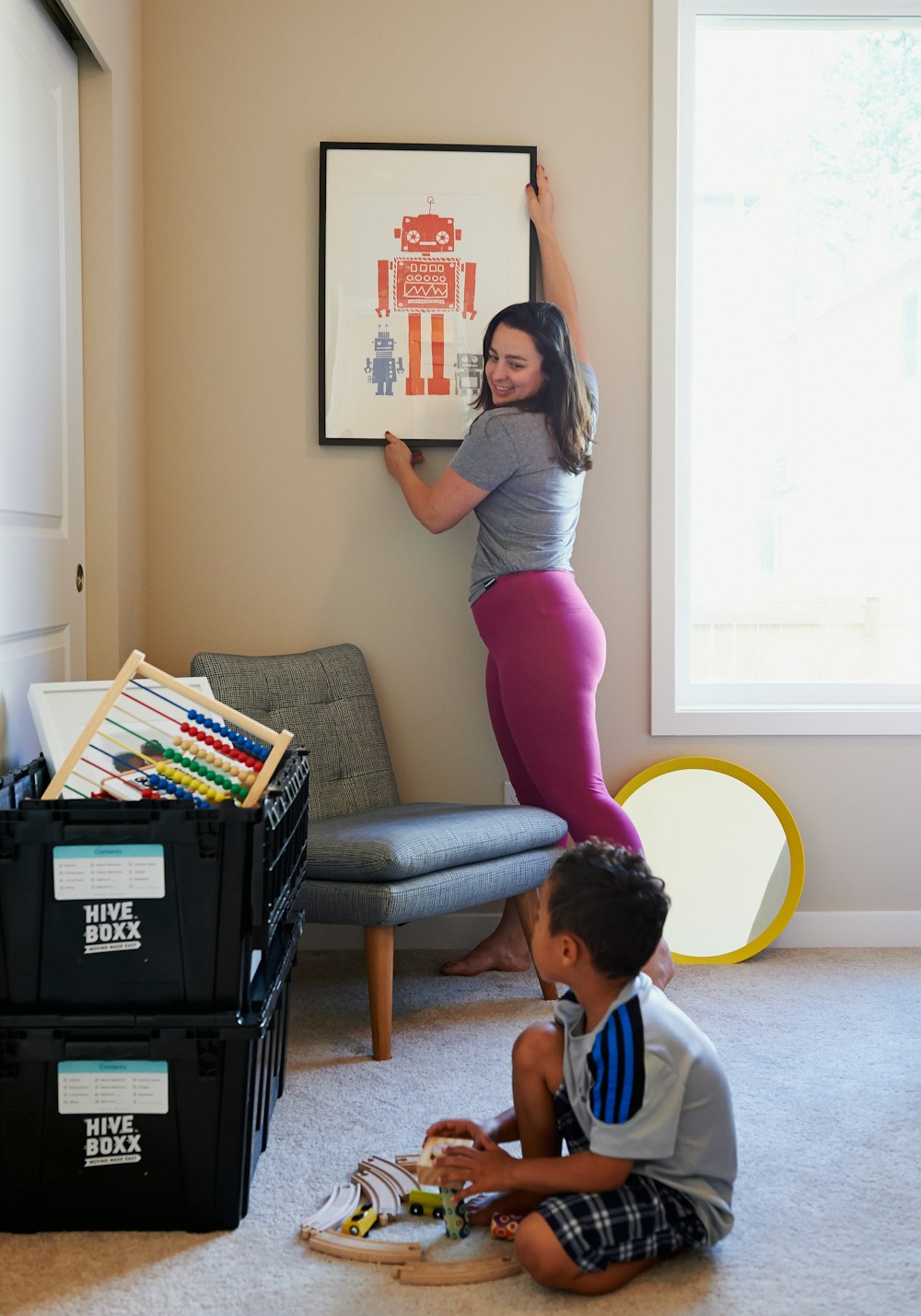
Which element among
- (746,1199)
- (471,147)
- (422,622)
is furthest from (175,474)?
(746,1199)

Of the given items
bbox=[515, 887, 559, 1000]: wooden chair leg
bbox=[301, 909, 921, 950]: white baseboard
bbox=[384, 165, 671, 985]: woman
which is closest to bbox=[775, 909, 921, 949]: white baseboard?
bbox=[301, 909, 921, 950]: white baseboard

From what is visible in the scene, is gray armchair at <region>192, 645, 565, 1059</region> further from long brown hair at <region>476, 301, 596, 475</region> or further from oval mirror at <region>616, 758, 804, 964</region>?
long brown hair at <region>476, 301, 596, 475</region>

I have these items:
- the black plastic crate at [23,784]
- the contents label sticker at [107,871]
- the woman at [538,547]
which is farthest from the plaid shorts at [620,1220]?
the woman at [538,547]

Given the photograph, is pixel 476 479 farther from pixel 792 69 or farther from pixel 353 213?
pixel 792 69

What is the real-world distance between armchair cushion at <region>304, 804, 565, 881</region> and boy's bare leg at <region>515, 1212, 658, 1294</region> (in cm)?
91

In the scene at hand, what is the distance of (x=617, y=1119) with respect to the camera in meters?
1.56

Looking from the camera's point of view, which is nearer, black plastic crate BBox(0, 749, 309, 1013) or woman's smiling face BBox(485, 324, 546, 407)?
black plastic crate BBox(0, 749, 309, 1013)

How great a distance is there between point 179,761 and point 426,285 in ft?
5.74

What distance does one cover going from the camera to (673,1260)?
1654mm

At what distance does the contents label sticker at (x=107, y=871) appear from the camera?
1.64 m

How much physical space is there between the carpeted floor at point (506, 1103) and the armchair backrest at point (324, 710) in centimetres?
45

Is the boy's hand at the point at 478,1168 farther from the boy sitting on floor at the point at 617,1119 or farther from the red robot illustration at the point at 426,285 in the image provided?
the red robot illustration at the point at 426,285

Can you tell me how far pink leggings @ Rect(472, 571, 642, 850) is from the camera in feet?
8.90

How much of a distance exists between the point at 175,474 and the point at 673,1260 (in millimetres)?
2200
